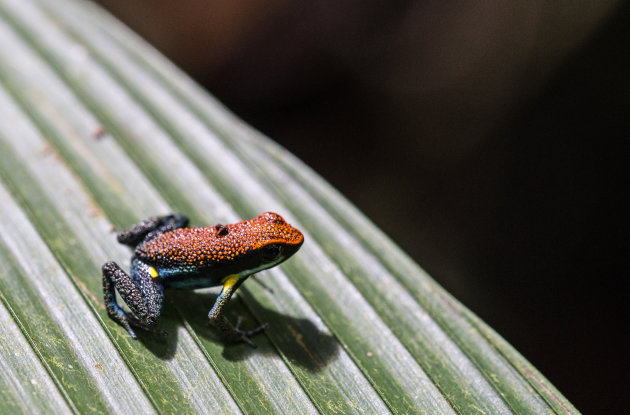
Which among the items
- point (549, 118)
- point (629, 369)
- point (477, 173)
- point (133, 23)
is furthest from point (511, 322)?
point (133, 23)

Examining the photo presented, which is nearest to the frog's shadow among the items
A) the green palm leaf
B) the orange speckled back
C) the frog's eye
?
the green palm leaf

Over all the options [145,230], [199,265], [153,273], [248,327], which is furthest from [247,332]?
[145,230]

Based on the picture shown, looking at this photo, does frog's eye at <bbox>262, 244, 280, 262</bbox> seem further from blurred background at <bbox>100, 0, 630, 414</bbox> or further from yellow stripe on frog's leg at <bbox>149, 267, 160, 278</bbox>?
blurred background at <bbox>100, 0, 630, 414</bbox>

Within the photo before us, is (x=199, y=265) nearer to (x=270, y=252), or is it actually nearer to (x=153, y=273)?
(x=153, y=273)

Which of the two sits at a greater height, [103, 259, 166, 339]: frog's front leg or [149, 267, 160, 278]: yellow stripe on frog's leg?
[149, 267, 160, 278]: yellow stripe on frog's leg

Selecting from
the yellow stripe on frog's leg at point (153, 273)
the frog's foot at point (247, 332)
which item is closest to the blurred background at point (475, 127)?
the frog's foot at point (247, 332)

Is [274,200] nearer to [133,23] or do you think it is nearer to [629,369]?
[629,369]

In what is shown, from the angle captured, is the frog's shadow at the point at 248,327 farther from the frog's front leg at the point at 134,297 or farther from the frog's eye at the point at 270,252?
the frog's eye at the point at 270,252
